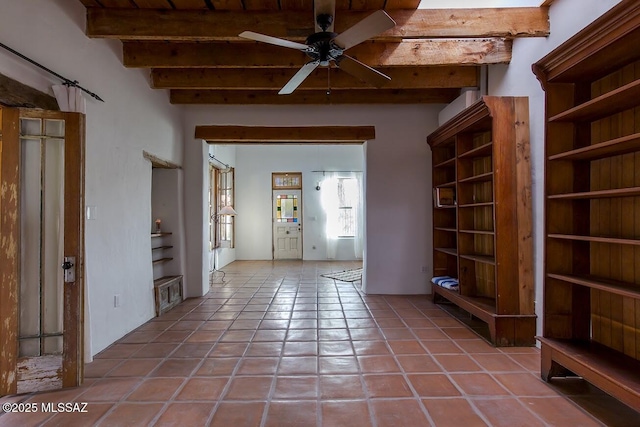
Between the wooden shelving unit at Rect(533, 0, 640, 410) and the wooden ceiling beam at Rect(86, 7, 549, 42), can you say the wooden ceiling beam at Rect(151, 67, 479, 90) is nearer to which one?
the wooden ceiling beam at Rect(86, 7, 549, 42)

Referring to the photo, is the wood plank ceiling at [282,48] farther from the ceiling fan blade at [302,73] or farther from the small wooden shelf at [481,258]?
the small wooden shelf at [481,258]

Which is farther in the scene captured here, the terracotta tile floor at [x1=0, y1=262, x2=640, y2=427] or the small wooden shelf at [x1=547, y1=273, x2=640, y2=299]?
the terracotta tile floor at [x1=0, y1=262, x2=640, y2=427]

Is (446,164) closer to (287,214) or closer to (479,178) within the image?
(479,178)

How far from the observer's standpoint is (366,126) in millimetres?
5293

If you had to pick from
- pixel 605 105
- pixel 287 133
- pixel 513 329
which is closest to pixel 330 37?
pixel 605 105

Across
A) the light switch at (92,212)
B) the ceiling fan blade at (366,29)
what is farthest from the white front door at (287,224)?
the ceiling fan blade at (366,29)

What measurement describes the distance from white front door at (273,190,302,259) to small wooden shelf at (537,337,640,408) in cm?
749

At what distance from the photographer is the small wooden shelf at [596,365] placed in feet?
6.02

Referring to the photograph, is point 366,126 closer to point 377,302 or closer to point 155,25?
point 377,302

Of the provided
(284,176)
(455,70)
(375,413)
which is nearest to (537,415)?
(375,413)

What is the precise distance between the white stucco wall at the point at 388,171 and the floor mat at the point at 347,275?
1.31 m

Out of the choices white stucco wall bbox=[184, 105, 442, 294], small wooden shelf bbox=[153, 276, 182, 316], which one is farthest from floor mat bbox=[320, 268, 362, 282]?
small wooden shelf bbox=[153, 276, 182, 316]

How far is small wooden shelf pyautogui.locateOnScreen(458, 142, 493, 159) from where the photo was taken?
341 cm

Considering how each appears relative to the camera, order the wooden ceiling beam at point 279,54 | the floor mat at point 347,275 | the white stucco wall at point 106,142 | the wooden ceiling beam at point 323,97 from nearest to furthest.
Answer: the white stucco wall at point 106,142
the wooden ceiling beam at point 279,54
the wooden ceiling beam at point 323,97
the floor mat at point 347,275
